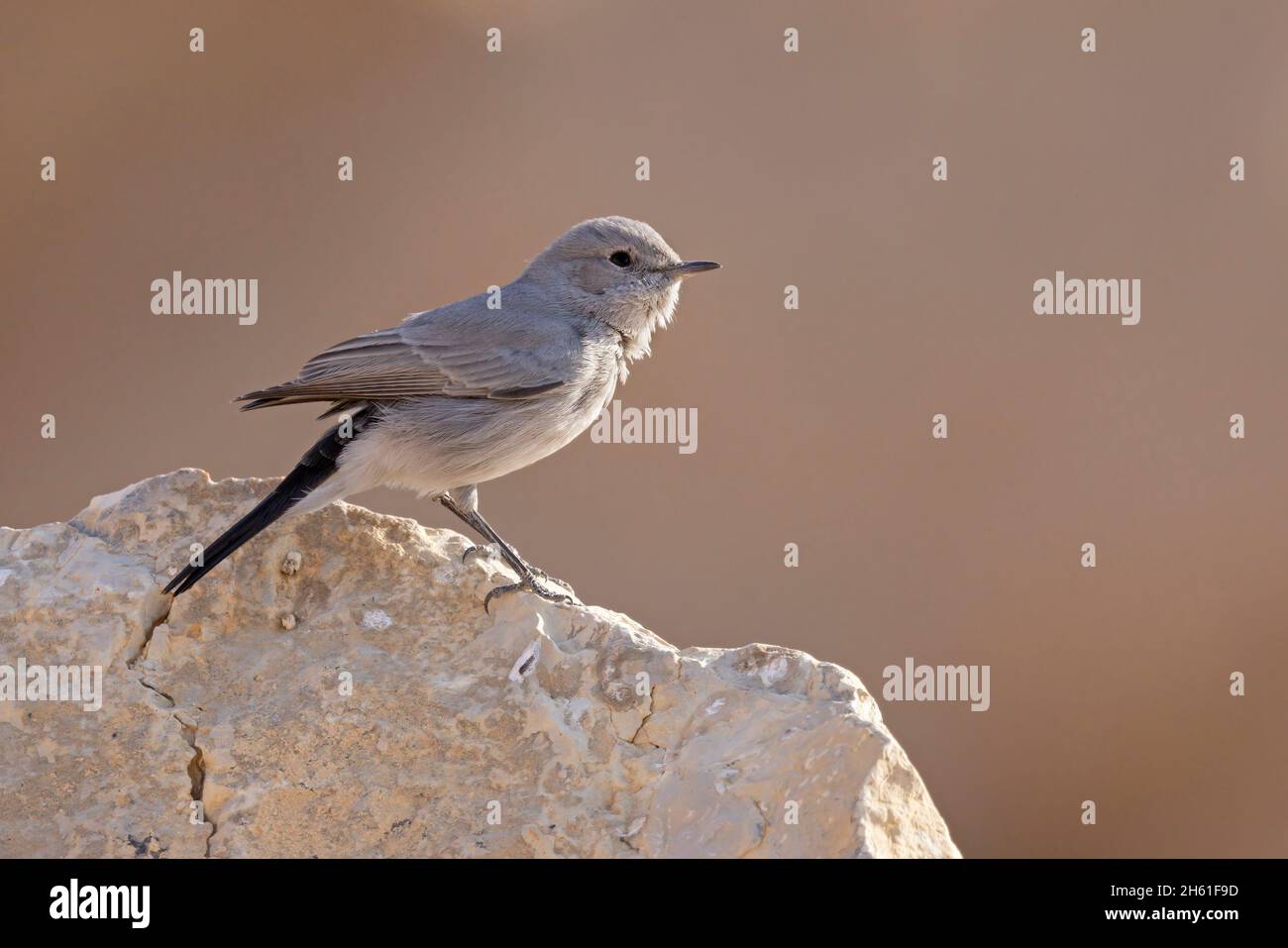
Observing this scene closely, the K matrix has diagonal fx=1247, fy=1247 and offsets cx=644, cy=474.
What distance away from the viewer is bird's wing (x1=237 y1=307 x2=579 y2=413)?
4539 millimetres

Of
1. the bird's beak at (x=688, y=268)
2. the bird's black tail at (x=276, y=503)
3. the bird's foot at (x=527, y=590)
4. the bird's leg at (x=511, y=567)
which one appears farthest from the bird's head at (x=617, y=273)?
the bird's foot at (x=527, y=590)

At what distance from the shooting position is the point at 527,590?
4.09 meters

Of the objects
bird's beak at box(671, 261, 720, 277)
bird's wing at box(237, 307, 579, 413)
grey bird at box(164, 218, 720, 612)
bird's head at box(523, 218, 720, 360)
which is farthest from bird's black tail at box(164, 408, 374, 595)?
bird's beak at box(671, 261, 720, 277)

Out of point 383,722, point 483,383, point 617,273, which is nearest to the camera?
point 383,722

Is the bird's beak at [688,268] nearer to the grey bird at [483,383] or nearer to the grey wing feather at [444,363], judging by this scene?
the grey bird at [483,383]

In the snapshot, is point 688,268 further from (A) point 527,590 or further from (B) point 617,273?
(A) point 527,590

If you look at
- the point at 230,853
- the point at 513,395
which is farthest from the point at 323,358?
the point at 230,853

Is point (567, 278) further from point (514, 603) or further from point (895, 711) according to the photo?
point (895, 711)

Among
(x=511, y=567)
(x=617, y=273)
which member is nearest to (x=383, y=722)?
(x=511, y=567)

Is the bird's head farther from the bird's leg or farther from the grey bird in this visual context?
the bird's leg

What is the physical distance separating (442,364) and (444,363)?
1 cm

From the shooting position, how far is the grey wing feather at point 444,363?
4539 mm

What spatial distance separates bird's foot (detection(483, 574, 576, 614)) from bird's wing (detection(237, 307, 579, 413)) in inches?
33.7

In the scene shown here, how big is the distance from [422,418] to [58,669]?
1.51 metres
